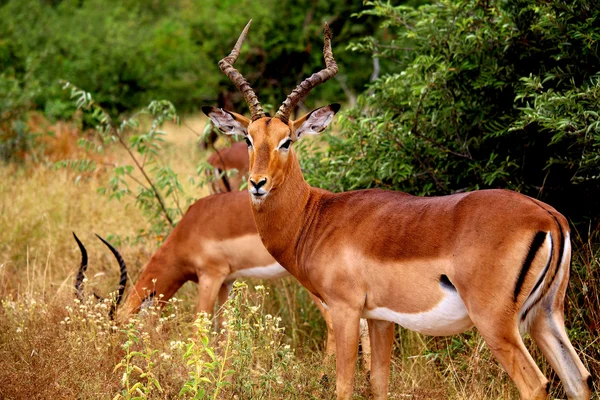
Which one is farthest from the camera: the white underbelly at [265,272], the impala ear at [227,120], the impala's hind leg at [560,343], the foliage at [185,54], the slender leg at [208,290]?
the foliage at [185,54]

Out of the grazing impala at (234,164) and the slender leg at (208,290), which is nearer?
the slender leg at (208,290)

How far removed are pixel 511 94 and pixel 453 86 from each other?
1.36 ft

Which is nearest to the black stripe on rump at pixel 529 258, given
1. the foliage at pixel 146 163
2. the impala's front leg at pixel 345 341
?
the impala's front leg at pixel 345 341

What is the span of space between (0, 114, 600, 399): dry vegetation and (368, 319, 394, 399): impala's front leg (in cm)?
22

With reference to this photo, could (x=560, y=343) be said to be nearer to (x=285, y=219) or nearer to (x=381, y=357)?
(x=381, y=357)

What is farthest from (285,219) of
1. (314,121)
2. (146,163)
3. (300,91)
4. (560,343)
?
(146,163)

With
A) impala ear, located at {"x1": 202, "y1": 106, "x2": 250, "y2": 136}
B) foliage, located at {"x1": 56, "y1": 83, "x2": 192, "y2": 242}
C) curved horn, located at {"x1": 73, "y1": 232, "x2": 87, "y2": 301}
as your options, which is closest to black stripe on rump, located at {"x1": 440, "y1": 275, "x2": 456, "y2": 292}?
impala ear, located at {"x1": 202, "y1": 106, "x2": 250, "y2": 136}

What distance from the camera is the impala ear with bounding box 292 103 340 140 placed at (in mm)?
4988

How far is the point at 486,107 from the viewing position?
5676 millimetres

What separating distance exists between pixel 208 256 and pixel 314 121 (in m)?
1.87

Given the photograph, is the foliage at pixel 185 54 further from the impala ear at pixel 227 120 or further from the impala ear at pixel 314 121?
the impala ear at pixel 314 121

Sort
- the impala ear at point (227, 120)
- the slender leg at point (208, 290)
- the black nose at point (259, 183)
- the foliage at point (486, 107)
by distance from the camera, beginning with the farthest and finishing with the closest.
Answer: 1. the slender leg at point (208, 290)
2. the foliage at point (486, 107)
3. the impala ear at point (227, 120)
4. the black nose at point (259, 183)

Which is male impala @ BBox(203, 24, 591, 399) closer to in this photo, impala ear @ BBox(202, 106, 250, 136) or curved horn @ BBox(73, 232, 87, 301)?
impala ear @ BBox(202, 106, 250, 136)

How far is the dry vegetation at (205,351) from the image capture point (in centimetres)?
420
